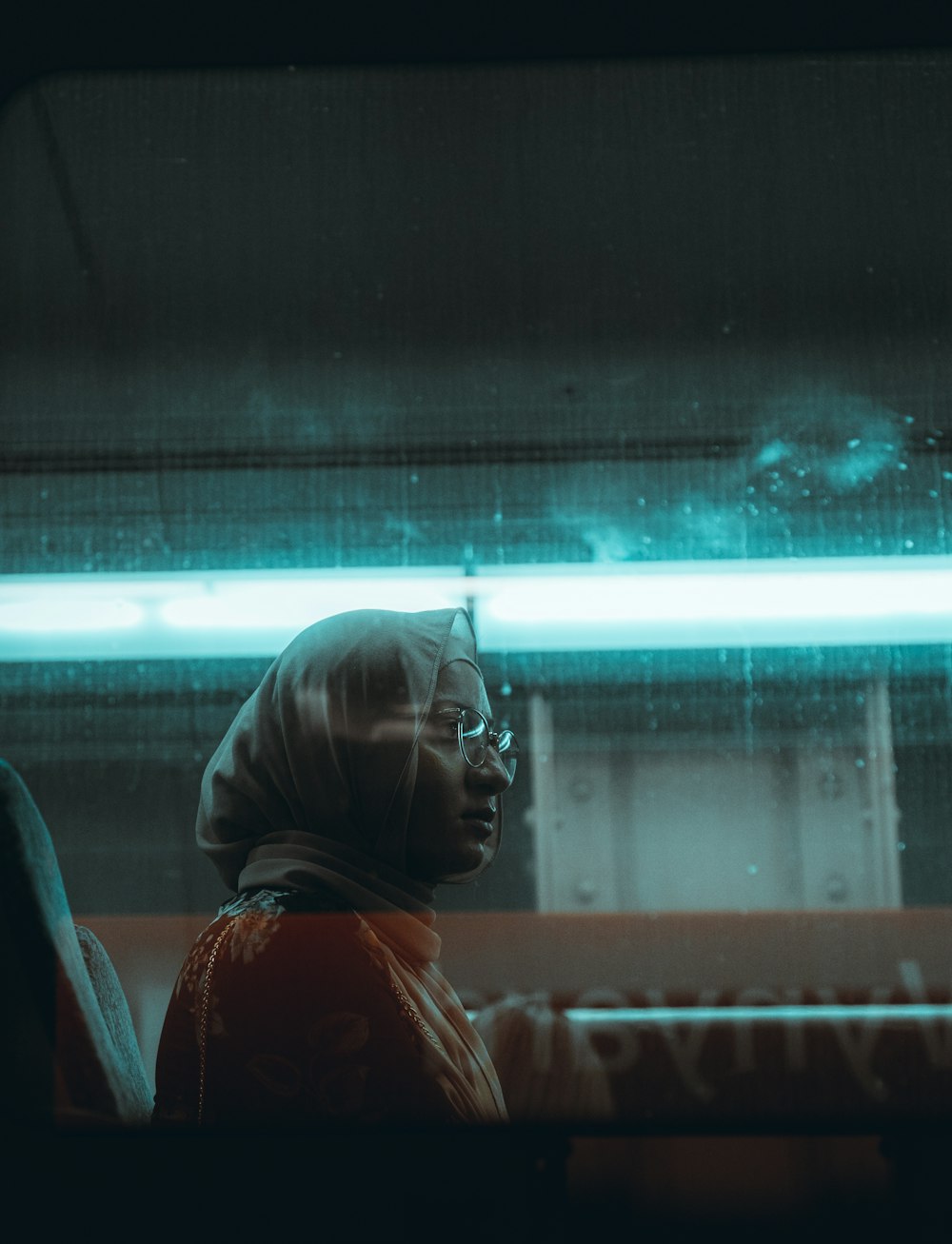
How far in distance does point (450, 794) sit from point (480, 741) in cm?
7

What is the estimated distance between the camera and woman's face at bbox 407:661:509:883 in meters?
1.01

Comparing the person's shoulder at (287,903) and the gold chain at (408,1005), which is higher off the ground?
the person's shoulder at (287,903)

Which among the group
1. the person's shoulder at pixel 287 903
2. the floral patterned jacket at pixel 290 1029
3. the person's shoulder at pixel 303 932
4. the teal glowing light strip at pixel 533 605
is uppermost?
the teal glowing light strip at pixel 533 605

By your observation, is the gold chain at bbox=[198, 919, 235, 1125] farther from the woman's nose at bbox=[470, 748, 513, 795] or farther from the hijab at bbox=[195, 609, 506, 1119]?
the woman's nose at bbox=[470, 748, 513, 795]

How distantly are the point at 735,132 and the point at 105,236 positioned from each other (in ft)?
2.18

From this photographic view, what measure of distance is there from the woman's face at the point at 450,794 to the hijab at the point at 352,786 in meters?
0.01

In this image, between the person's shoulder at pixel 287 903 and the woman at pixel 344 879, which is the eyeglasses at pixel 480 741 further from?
the person's shoulder at pixel 287 903

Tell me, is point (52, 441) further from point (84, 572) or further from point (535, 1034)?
point (535, 1034)

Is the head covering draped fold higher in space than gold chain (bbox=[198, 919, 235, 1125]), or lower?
higher

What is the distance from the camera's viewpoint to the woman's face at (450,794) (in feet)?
3.32

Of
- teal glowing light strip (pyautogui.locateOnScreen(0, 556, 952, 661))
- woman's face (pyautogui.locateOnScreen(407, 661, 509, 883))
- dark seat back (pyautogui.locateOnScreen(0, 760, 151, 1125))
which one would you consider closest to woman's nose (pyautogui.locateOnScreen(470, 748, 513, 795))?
woman's face (pyautogui.locateOnScreen(407, 661, 509, 883))

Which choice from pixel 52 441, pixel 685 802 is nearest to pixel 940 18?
pixel 685 802

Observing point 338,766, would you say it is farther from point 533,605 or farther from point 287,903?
point 533,605

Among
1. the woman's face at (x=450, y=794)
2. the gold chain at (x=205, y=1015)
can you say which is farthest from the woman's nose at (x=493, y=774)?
the gold chain at (x=205, y=1015)
